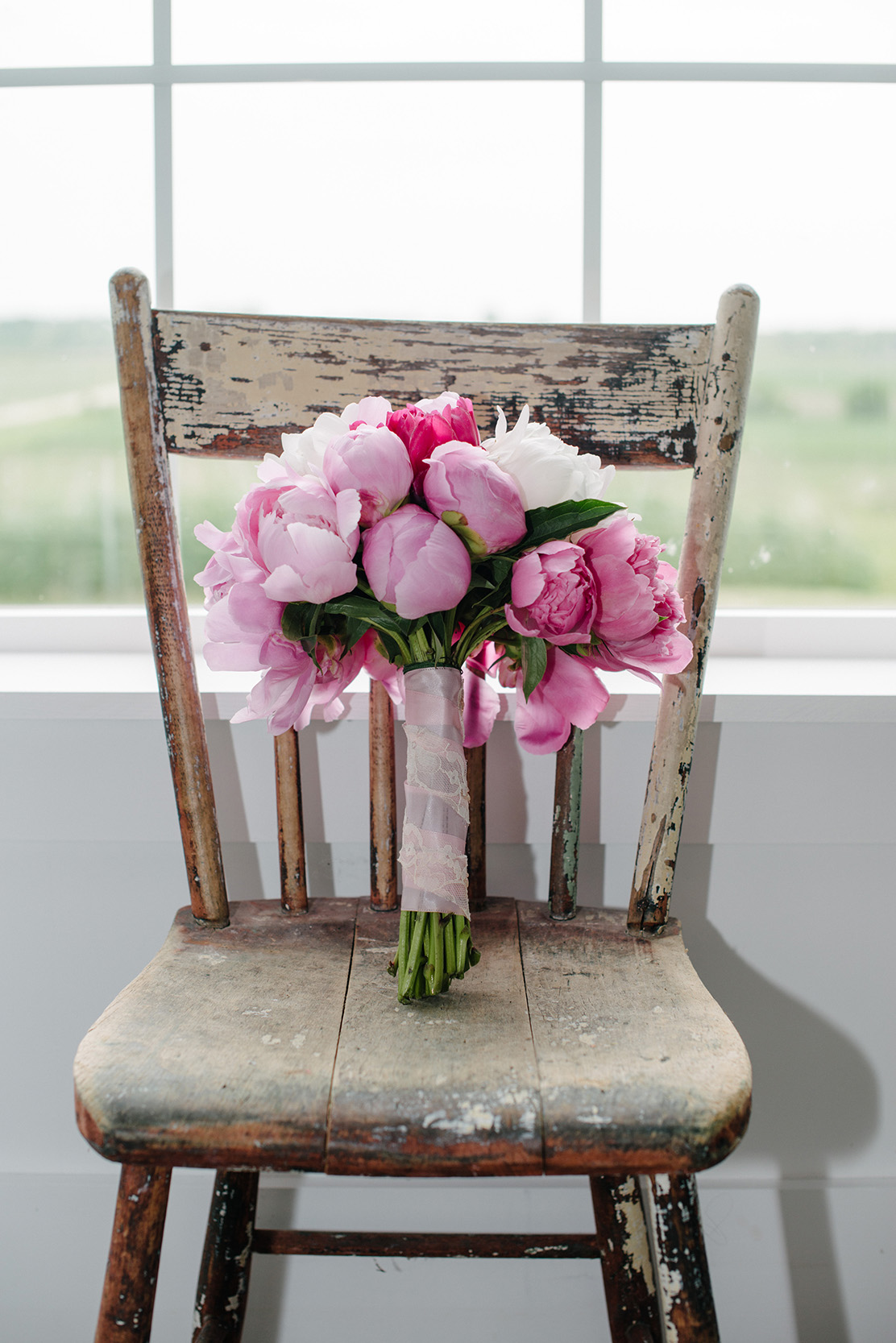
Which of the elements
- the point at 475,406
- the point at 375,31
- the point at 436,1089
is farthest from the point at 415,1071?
the point at 375,31

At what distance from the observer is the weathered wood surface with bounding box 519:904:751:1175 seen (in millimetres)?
429

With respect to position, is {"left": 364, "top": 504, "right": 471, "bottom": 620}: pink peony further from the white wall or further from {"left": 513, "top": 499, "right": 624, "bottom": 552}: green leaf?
the white wall

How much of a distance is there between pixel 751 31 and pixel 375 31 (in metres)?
0.42

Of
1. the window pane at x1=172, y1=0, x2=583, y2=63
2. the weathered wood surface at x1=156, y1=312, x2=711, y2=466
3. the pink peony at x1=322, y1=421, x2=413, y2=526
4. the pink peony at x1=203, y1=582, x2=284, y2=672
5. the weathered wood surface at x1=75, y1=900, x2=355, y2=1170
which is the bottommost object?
the weathered wood surface at x1=75, y1=900, x2=355, y2=1170

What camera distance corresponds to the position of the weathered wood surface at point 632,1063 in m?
0.43

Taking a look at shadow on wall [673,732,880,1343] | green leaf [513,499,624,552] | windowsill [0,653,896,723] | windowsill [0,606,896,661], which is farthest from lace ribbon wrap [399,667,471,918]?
windowsill [0,606,896,661]

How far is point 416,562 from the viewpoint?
0.47m

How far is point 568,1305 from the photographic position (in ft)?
2.95

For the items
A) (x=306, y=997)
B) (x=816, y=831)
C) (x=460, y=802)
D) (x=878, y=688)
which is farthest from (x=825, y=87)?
(x=306, y=997)

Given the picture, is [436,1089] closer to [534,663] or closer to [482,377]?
[534,663]

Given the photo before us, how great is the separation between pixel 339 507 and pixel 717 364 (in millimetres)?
343

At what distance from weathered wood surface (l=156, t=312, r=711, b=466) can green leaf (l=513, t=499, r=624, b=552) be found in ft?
0.62

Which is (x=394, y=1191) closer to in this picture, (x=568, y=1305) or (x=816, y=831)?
(x=568, y=1305)

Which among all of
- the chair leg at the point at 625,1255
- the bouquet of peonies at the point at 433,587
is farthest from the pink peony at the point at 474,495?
the chair leg at the point at 625,1255
